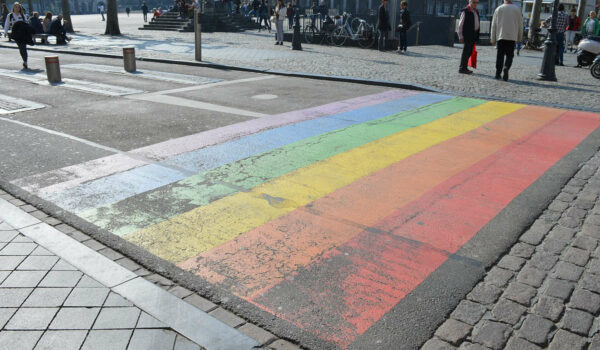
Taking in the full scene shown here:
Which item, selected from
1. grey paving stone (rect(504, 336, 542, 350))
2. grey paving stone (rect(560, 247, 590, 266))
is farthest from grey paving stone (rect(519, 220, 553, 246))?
grey paving stone (rect(504, 336, 542, 350))

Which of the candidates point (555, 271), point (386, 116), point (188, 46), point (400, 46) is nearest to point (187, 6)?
point (188, 46)

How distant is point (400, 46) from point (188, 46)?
939cm

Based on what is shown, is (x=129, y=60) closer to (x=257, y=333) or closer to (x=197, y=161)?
(x=197, y=161)

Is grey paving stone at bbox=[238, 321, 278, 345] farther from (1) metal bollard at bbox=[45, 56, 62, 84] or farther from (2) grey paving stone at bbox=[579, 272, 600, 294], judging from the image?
(1) metal bollard at bbox=[45, 56, 62, 84]

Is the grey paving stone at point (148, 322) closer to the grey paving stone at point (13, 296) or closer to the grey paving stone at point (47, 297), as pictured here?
the grey paving stone at point (47, 297)

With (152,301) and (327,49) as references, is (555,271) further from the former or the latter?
(327,49)

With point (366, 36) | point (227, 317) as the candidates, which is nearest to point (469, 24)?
point (366, 36)

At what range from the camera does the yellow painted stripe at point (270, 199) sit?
14.0 ft

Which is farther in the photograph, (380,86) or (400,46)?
(400,46)

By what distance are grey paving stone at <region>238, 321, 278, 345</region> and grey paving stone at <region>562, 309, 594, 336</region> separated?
187 cm

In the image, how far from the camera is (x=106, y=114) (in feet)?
30.1

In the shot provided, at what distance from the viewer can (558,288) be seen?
356 centimetres

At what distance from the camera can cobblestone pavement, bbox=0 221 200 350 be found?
2.94 m

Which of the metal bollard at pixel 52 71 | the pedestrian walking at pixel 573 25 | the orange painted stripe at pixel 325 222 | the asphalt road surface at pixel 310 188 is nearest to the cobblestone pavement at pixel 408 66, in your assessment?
the asphalt road surface at pixel 310 188
